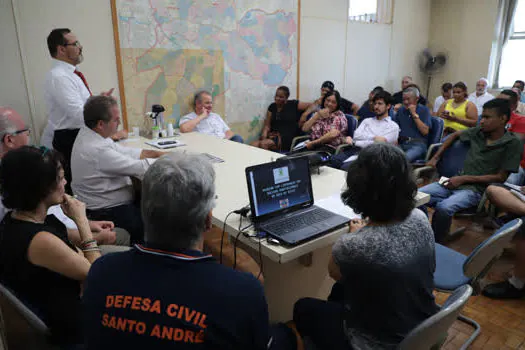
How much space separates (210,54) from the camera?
15.5 ft

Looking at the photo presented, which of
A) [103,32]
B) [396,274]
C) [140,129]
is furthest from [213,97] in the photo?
[396,274]

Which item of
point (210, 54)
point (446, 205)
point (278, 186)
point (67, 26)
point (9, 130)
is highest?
point (67, 26)

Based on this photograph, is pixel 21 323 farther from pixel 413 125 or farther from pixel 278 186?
pixel 413 125

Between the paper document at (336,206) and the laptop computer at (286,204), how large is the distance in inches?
2.4

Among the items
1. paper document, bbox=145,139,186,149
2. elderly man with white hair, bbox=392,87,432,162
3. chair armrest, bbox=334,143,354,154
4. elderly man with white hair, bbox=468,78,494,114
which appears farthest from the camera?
elderly man with white hair, bbox=468,78,494,114

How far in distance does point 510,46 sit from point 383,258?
7974 millimetres

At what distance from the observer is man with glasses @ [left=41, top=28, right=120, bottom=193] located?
3086 mm

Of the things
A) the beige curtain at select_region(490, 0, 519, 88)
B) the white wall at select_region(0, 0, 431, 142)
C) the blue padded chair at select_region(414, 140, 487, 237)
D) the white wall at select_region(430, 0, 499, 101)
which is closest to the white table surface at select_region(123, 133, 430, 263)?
the white wall at select_region(0, 0, 431, 142)

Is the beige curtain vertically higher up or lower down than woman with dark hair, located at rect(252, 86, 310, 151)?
higher up

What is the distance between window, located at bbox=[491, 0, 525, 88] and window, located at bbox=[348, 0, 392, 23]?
2.23m

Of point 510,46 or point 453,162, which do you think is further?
point 510,46

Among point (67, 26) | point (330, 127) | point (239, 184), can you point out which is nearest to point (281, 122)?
point (330, 127)

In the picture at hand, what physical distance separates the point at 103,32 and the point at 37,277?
334cm

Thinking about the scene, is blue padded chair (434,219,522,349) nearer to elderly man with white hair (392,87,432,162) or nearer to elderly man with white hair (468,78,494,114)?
elderly man with white hair (392,87,432,162)
